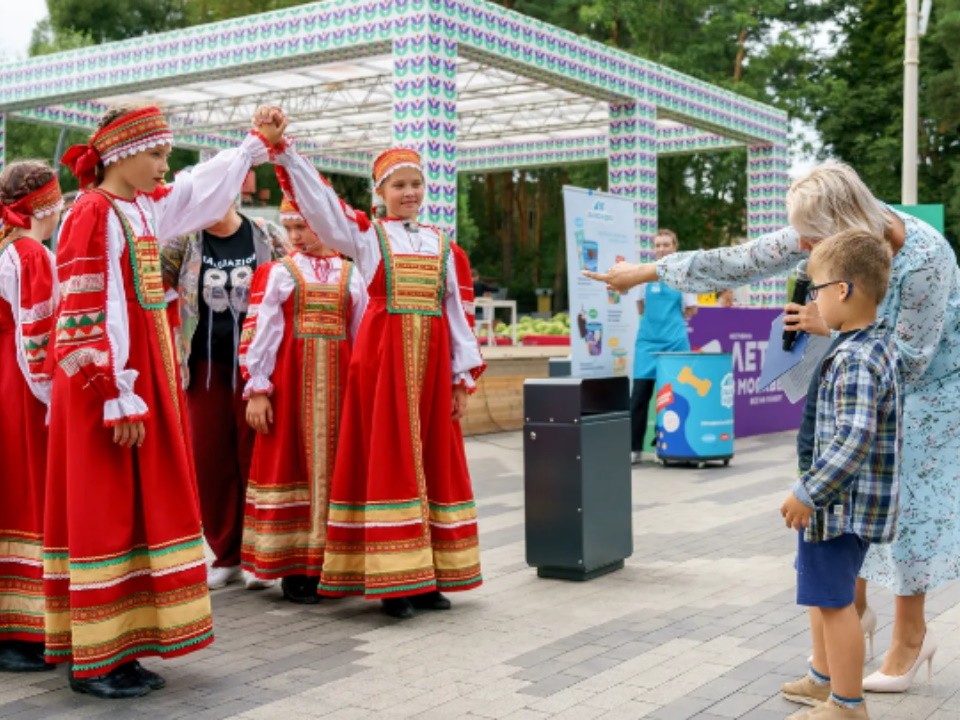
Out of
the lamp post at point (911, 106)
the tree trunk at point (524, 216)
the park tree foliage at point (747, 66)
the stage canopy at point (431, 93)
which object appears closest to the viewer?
the stage canopy at point (431, 93)

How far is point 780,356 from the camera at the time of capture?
4398 millimetres

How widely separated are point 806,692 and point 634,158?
1498cm

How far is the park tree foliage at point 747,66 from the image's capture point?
3041 centimetres

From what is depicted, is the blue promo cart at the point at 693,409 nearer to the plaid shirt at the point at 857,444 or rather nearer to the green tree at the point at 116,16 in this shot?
the plaid shirt at the point at 857,444

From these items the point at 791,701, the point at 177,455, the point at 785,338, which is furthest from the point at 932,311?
the point at 177,455

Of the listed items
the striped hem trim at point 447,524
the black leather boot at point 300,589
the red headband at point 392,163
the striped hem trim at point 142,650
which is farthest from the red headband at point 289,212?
the striped hem trim at point 142,650

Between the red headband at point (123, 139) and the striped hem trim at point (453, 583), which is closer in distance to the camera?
the red headband at point (123, 139)

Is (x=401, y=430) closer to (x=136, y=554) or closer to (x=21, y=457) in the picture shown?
(x=136, y=554)

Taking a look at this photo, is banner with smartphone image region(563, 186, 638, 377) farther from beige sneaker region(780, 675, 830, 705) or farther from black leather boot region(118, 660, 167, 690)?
black leather boot region(118, 660, 167, 690)

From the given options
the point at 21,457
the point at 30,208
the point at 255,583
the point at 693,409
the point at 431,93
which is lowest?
the point at 255,583

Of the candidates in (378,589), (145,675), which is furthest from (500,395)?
(145,675)

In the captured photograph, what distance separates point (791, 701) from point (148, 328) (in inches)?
100

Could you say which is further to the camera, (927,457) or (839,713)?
(927,457)

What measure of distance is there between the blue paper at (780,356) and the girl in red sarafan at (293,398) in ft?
7.68
